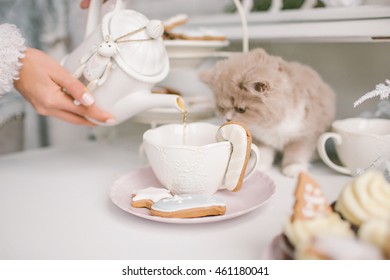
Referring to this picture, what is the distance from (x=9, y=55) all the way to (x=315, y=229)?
0.55 metres

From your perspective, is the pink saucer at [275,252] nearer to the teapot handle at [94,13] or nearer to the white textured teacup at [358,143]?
the white textured teacup at [358,143]

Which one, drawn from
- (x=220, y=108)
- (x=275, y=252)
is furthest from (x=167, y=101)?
(x=275, y=252)

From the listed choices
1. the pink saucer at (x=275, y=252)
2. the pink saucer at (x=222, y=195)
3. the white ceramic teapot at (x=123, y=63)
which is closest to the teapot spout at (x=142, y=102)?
the white ceramic teapot at (x=123, y=63)

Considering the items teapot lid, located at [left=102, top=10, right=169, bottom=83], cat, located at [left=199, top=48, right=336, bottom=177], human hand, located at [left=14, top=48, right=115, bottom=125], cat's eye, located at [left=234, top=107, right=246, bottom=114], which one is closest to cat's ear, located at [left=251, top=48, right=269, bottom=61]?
cat, located at [left=199, top=48, right=336, bottom=177]

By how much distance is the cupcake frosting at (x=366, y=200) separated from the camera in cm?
40

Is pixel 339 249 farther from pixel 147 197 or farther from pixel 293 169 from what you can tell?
pixel 293 169

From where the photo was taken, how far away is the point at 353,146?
28.7 inches

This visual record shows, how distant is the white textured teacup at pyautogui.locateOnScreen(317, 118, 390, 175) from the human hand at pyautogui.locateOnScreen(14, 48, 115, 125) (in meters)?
0.44

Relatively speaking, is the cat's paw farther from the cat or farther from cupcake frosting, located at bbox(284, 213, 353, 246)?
cupcake frosting, located at bbox(284, 213, 353, 246)

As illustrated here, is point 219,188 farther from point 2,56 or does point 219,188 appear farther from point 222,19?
point 222,19

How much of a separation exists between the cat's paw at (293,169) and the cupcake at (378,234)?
413 mm

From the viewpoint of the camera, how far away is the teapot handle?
774 mm

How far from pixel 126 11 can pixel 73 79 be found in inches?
6.1
